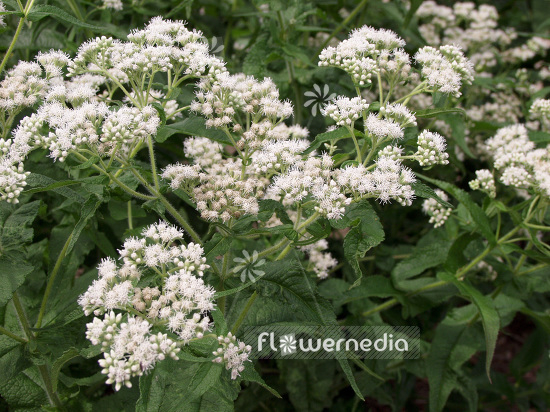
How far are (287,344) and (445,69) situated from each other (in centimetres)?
192

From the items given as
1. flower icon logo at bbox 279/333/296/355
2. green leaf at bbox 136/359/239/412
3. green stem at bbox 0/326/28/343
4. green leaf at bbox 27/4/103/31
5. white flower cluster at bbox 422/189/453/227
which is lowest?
green leaf at bbox 136/359/239/412

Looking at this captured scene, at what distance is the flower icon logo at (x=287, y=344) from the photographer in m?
3.22

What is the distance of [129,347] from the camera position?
2105 mm

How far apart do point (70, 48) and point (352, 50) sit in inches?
79.3

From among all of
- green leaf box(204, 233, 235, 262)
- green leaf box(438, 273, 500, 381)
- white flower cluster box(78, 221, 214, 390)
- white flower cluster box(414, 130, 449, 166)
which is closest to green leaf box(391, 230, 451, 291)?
green leaf box(438, 273, 500, 381)

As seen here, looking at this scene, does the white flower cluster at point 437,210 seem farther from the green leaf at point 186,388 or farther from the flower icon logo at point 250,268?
the green leaf at point 186,388

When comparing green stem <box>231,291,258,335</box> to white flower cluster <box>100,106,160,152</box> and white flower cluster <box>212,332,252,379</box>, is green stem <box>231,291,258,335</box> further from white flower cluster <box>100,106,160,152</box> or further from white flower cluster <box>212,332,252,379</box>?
white flower cluster <box>100,106,160,152</box>

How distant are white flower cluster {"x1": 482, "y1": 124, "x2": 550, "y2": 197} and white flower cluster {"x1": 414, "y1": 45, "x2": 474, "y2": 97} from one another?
0.79m

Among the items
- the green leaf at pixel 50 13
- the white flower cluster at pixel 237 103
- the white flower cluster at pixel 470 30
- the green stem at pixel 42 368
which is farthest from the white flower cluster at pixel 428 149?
the white flower cluster at pixel 470 30

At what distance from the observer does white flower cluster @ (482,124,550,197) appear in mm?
3396

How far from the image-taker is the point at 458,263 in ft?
12.1

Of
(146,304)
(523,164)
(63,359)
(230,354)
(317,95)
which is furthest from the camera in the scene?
(317,95)

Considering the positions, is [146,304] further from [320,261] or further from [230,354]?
[320,261]

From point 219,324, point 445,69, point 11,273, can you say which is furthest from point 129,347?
point 445,69
